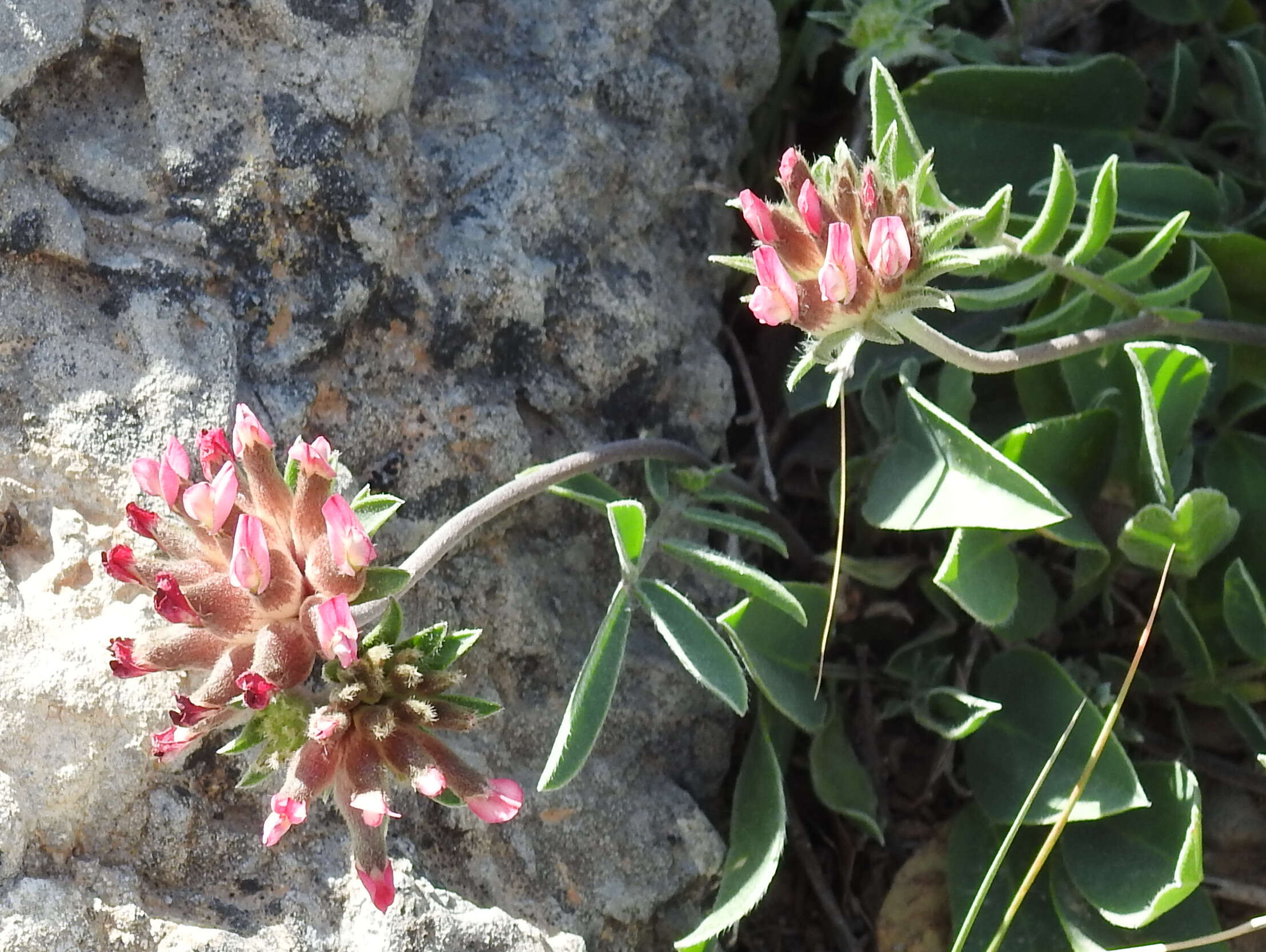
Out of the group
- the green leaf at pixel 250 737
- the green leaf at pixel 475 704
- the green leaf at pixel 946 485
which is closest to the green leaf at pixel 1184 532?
the green leaf at pixel 946 485

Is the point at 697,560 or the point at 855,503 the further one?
the point at 855,503

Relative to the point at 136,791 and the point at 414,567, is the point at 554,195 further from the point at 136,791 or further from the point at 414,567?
the point at 136,791

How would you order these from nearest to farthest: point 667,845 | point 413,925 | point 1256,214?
1. point 413,925
2. point 667,845
3. point 1256,214

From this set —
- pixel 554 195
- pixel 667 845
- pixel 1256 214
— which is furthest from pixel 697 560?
pixel 1256 214

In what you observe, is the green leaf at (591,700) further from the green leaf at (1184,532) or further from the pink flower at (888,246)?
the green leaf at (1184,532)

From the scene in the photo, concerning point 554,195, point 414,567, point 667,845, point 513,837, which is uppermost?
point 554,195

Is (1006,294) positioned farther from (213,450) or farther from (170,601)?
(170,601)

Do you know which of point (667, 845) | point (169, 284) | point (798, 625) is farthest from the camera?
point (798, 625)
